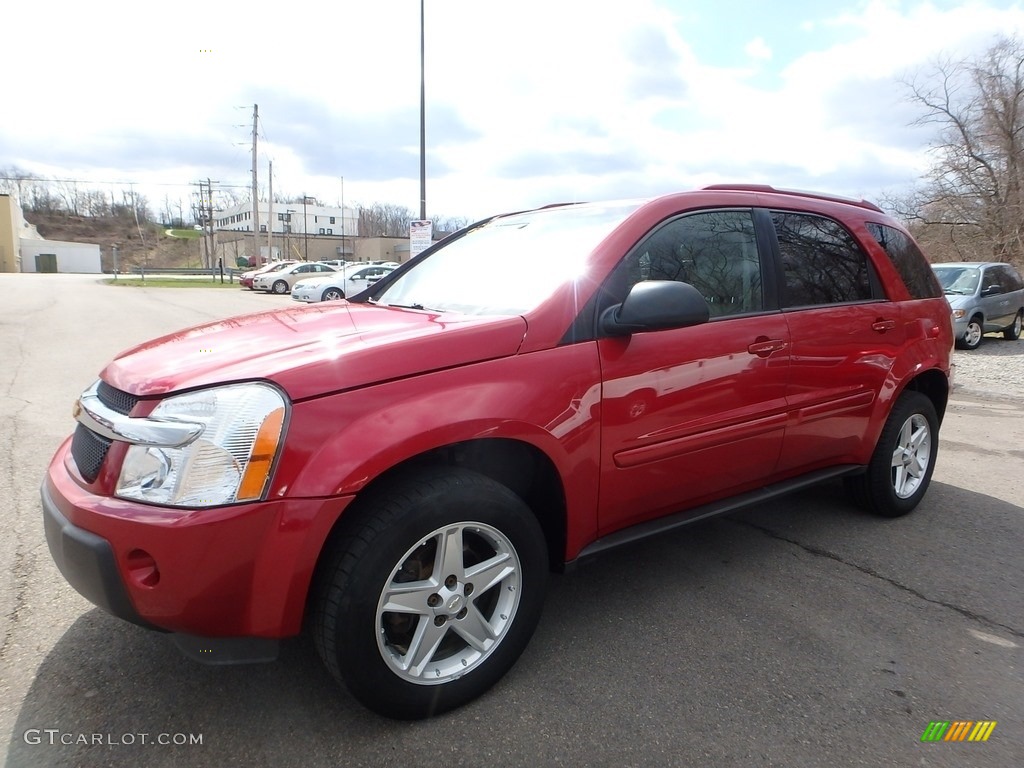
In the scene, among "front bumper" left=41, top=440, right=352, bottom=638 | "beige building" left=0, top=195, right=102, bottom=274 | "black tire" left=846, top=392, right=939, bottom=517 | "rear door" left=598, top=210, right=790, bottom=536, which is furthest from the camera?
"beige building" left=0, top=195, right=102, bottom=274

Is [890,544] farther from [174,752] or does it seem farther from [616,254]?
[174,752]

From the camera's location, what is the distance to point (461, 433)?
2.15m

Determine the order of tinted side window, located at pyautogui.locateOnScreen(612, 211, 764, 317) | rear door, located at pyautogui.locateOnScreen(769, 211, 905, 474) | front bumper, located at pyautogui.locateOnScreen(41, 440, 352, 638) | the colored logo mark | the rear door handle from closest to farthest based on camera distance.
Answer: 1. front bumper, located at pyautogui.locateOnScreen(41, 440, 352, 638)
2. the colored logo mark
3. tinted side window, located at pyautogui.locateOnScreen(612, 211, 764, 317)
4. the rear door handle
5. rear door, located at pyautogui.locateOnScreen(769, 211, 905, 474)

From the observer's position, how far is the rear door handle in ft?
9.71

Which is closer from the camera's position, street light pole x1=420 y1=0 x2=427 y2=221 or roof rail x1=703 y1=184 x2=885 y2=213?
Result: roof rail x1=703 y1=184 x2=885 y2=213

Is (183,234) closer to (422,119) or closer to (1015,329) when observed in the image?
(422,119)

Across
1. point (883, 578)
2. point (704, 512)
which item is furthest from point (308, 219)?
point (883, 578)

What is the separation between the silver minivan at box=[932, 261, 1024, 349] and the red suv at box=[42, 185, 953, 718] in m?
10.7

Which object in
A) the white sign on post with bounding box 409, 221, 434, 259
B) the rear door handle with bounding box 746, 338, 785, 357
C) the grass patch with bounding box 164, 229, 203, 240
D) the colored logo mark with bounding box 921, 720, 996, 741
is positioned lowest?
the colored logo mark with bounding box 921, 720, 996, 741

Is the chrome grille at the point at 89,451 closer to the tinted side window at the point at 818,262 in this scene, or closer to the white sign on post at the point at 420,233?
the tinted side window at the point at 818,262

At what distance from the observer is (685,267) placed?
2910 mm

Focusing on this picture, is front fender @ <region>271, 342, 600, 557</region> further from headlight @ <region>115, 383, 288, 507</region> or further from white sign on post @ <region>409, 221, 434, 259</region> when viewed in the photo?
white sign on post @ <region>409, 221, 434, 259</region>

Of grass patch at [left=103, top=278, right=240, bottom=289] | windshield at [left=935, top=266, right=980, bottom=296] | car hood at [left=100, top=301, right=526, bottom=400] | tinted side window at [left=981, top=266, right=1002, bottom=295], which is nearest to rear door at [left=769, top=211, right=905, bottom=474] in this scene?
car hood at [left=100, top=301, right=526, bottom=400]

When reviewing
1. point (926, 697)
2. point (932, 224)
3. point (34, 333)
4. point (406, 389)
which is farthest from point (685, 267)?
point (932, 224)
